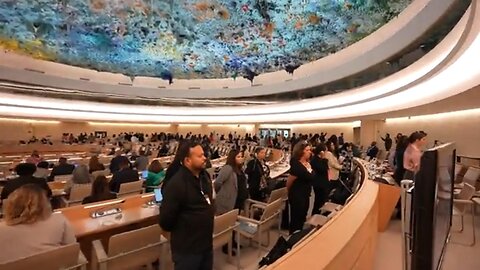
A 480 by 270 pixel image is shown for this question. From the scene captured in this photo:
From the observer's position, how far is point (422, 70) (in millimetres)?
7969

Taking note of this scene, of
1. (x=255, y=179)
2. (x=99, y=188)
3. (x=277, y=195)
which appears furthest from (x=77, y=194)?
(x=277, y=195)

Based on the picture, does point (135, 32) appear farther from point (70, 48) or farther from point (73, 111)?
point (73, 111)

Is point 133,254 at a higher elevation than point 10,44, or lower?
lower

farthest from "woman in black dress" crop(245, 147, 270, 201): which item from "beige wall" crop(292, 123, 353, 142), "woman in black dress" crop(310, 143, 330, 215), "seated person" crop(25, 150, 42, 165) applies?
"beige wall" crop(292, 123, 353, 142)

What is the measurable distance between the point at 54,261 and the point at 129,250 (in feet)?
2.26

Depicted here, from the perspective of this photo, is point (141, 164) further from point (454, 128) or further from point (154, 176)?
point (454, 128)

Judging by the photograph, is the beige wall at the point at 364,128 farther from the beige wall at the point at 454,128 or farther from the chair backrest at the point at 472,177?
the chair backrest at the point at 472,177

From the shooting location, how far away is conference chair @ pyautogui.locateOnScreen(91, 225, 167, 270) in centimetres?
301

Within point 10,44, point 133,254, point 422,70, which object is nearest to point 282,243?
point 133,254

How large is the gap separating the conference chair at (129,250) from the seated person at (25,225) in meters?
0.48

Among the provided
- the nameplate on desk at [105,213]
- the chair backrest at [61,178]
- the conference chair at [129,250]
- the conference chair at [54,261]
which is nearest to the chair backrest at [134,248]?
the conference chair at [129,250]

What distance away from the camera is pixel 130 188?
621 centimetres

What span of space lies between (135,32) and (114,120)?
39.3 feet

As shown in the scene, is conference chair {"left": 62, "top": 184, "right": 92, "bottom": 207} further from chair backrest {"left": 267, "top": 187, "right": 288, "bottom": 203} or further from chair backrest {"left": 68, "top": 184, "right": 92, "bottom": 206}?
chair backrest {"left": 267, "top": 187, "right": 288, "bottom": 203}
